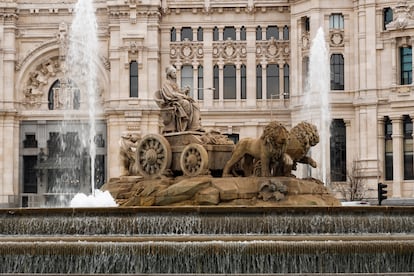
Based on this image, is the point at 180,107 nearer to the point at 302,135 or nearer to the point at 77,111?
the point at 302,135

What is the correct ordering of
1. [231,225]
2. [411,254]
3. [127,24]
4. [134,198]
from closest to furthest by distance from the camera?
[411,254] < [231,225] < [134,198] < [127,24]

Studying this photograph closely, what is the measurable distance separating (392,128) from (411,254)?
50843mm

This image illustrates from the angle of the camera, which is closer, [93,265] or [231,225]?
Answer: [93,265]

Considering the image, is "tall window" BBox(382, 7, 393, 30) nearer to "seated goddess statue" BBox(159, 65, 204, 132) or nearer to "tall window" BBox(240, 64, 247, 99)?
"tall window" BBox(240, 64, 247, 99)

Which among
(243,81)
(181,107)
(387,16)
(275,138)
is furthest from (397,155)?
(275,138)

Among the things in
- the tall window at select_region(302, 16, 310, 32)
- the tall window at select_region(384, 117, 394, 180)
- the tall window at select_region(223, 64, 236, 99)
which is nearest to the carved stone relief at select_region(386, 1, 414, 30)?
the tall window at select_region(384, 117, 394, 180)

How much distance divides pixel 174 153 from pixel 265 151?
11.8 ft

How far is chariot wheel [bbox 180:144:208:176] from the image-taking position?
104ft

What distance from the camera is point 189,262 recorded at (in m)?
21.5

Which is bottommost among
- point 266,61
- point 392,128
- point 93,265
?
point 93,265

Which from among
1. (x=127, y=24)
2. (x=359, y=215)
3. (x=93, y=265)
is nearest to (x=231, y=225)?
(x=359, y=215)

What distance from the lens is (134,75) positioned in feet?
257

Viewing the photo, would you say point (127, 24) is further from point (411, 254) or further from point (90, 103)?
point (411, 254)

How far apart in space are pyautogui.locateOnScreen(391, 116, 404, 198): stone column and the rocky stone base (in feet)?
127
